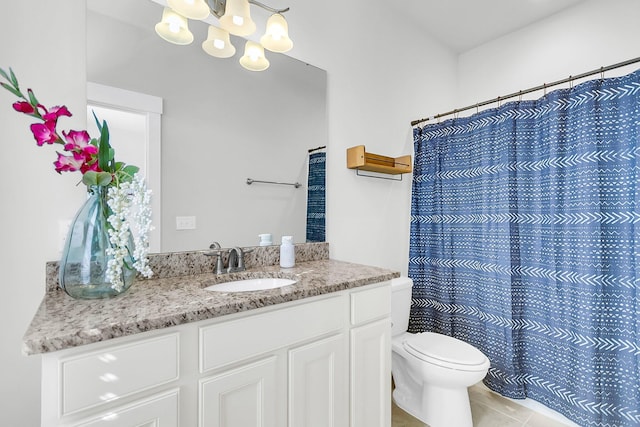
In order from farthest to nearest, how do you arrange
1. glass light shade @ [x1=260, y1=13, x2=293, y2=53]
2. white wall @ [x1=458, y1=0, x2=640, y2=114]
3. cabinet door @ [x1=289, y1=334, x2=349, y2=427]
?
white wall @ [x1=458, y1=0, x2=640, y2=114] < glass light shade @ [x1=260, y1=13, x2=293, y2=53] < cabinet door @ [x1=289, y1=334, x2=349, y2=427]

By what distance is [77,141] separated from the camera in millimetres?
890

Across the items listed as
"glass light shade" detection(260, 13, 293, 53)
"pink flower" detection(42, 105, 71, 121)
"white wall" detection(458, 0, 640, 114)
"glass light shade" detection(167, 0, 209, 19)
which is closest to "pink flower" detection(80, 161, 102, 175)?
"pink flower" detection(42, 105, 71, 121)

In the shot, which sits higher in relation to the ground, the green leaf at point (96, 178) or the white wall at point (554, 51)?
the white wall at point (554, 51)

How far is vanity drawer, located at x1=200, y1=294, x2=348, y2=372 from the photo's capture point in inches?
35.8

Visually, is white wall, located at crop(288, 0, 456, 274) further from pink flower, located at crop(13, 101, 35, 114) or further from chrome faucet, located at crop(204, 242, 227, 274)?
pink flower, located at crop(13, 101, 35, 114)

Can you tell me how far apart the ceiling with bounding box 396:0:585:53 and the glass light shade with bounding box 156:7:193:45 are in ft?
5.52

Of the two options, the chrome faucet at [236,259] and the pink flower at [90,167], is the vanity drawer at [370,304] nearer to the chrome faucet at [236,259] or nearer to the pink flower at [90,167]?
the chrome faucet at [236,259]

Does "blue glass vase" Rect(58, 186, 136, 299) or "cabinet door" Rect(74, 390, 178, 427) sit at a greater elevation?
"blue glass vase" Rect(58, 186, 136, 299)

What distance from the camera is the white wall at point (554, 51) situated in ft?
6.55

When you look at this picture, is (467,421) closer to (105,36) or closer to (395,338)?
(395,338)

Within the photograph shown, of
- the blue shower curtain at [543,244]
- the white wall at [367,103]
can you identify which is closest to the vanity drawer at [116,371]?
the white wall at [367,103]

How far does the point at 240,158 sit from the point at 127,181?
639mm

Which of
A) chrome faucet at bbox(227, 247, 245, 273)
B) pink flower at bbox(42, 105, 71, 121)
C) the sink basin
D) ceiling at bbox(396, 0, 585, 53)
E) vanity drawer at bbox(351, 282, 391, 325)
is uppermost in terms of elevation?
ceiling at bbox(396, 0, 585, 53)

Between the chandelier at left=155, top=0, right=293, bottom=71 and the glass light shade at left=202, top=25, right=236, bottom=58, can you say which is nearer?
the chandelier at left=155, top=0, right=293, bottom=71
